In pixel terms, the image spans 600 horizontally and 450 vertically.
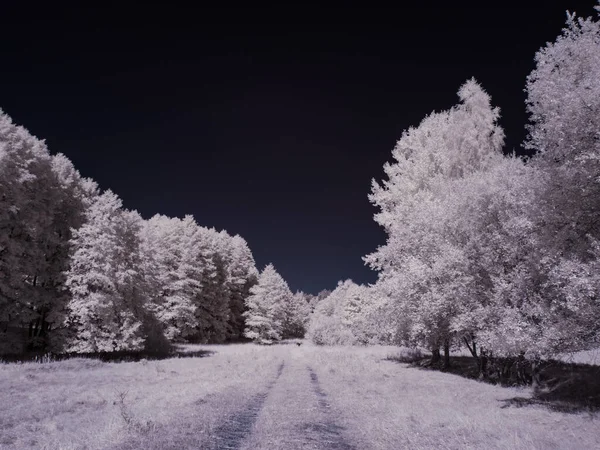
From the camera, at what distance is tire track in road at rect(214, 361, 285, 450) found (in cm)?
880

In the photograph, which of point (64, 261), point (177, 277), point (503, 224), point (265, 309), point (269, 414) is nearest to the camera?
point (269, 414)

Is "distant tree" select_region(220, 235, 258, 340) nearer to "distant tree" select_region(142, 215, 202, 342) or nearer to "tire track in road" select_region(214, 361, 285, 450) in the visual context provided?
"distant tree" select_region(142, 215, 202, 342)

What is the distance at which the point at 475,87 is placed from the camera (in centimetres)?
2361

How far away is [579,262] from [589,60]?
18.4 ft

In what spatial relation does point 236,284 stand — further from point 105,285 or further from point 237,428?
point 237,428

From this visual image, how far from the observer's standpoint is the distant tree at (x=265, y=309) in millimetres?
62656

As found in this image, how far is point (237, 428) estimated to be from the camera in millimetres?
10273

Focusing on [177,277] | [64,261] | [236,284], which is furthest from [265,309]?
[64,261]

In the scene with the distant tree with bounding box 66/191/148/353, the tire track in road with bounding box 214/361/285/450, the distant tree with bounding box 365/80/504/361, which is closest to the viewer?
the tire track in road with bounding box 214/361/285/450

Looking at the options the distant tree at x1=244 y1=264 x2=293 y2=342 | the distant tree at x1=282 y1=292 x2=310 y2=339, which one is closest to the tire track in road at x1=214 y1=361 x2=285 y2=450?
Result: the distant tree at x1=244 y1=264 x2=293 y2=342

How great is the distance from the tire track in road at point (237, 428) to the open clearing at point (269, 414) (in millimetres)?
30

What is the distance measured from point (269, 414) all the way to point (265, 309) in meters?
53.8

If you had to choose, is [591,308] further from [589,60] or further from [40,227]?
[40,227]

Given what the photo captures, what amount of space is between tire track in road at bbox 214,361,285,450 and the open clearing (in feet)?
0.10
